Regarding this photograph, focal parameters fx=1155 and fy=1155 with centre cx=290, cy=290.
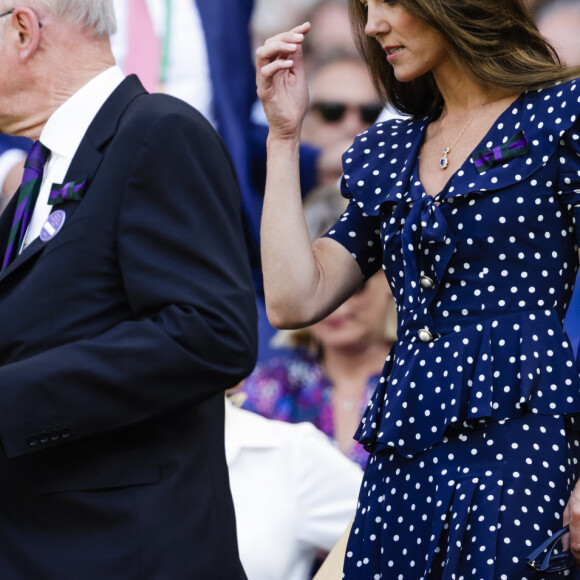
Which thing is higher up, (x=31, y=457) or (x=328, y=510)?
(x=31, y=457)

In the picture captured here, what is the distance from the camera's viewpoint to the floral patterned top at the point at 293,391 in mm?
4543

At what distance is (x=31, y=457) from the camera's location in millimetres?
2137

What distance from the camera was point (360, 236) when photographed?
2461 mm

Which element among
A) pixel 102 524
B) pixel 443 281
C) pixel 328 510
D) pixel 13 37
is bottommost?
pixel 328 510

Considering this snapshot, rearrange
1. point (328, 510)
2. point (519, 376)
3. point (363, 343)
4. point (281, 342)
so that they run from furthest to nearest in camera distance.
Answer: point (281, 342) < point (363, 343) < point (328, 510) < point (519, 376)

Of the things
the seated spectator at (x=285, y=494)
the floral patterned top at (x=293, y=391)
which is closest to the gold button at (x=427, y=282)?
the seated spectator at (x=285, y=494)

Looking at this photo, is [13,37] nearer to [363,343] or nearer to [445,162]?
[445,162]

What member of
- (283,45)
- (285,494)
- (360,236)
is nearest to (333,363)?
(285,494)

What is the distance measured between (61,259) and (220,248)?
0.97 feet

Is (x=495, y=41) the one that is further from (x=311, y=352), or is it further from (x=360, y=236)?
(x=311, y=352)

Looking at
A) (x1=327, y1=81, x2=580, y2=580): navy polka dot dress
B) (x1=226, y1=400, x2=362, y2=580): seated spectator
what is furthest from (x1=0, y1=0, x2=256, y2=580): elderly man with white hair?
(x1=226, y1=400, x2=362, y2=580): seated spectator

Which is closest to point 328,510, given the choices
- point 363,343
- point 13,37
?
point 363,343

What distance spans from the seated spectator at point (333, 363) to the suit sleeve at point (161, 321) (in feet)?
7.34

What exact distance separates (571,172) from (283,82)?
67 cm
